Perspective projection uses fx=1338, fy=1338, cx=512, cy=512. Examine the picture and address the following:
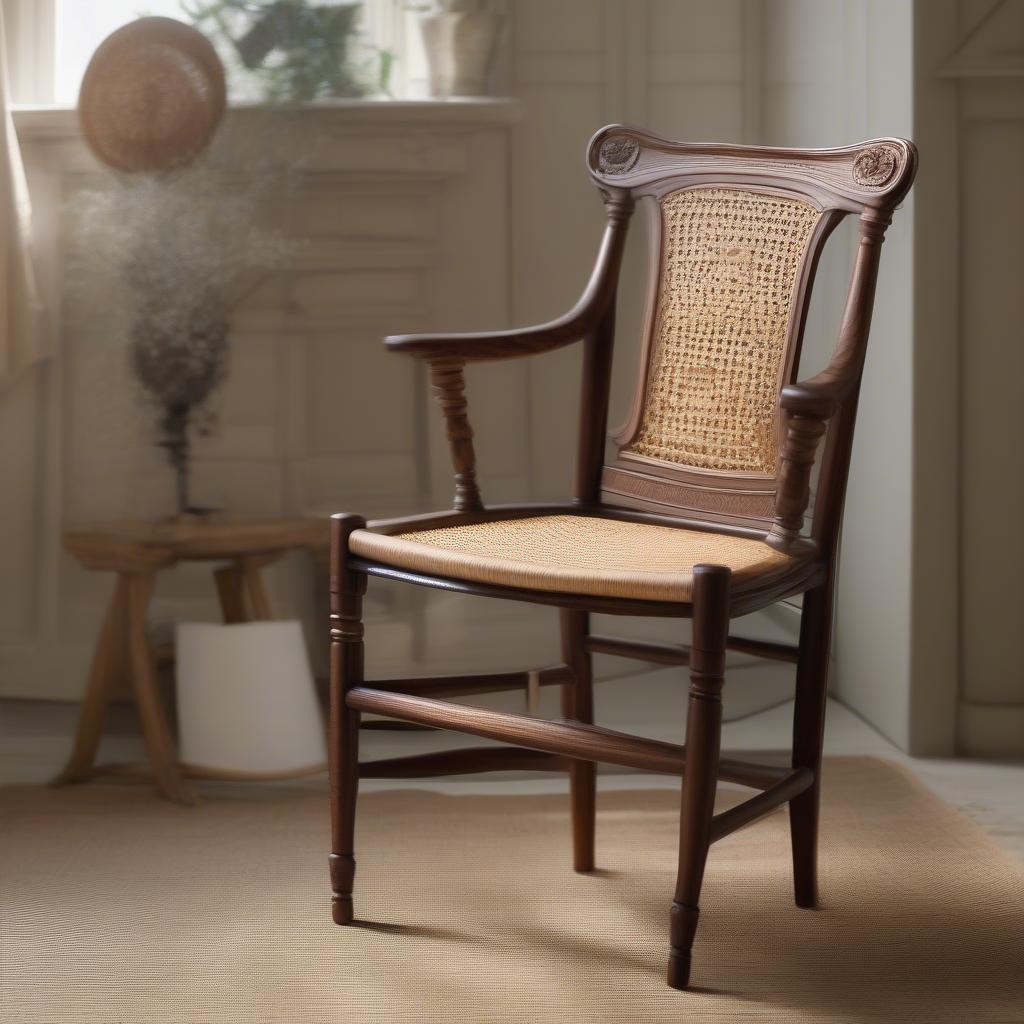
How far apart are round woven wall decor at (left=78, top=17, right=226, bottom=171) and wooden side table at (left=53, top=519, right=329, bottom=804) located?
659mm

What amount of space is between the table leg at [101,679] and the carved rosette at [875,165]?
147 cm

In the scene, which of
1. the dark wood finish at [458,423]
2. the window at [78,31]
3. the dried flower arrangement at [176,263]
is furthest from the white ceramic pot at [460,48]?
the dark wood finish at [458,423]

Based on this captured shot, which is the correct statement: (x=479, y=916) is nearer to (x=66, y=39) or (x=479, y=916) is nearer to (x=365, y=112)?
(x=365, y=112)

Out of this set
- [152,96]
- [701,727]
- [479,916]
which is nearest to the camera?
[701,727]

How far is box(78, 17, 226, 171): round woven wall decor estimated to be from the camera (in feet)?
7.72

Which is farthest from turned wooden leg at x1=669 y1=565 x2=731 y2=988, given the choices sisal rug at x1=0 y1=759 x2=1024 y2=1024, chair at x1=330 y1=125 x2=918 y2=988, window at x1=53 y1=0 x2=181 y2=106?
window at x1=53 y1=0 x2=181 y2=106

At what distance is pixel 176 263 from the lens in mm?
2383

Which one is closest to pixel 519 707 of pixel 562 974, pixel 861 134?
pixel 562 974

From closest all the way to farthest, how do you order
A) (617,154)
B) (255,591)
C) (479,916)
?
(479,916), (617,154), (255,591)

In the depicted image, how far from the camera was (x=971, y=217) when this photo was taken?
2.43m

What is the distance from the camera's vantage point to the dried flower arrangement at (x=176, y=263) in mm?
2367

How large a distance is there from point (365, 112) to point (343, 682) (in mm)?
1159

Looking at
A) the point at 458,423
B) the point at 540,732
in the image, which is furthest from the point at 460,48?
the point at 540,732

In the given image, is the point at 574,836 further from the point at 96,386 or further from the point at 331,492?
the point at 96,386
